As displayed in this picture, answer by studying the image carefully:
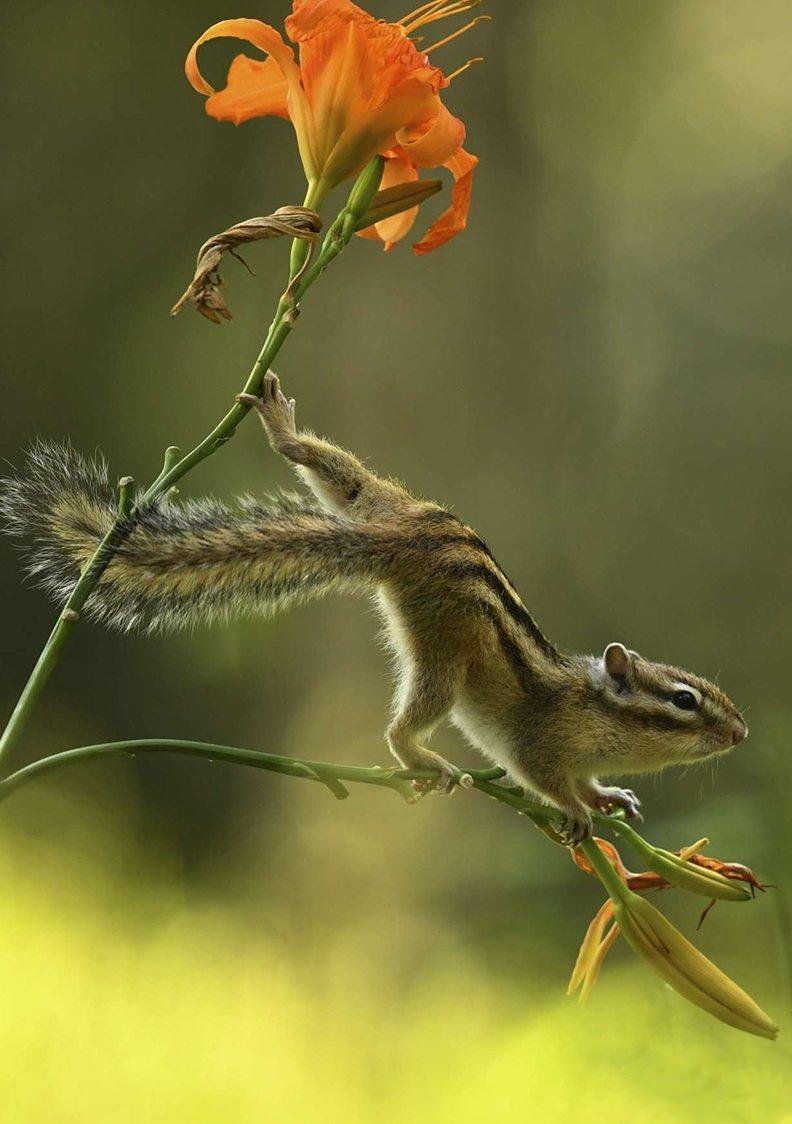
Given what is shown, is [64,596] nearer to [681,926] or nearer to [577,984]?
[577,984]

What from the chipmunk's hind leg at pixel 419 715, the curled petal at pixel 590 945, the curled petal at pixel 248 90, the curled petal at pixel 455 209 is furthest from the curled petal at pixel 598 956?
the curled petal at pixel 248 90

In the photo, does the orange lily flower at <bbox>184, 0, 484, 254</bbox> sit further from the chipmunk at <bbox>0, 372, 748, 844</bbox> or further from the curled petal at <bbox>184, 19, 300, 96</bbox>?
the chipmunk at <bbox>0, 372, 748, 844</bbox>

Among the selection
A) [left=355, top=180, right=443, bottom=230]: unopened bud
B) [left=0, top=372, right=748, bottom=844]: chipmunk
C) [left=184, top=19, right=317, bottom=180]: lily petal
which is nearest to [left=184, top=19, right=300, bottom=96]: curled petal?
[left=184, top=19, right=317, bottom=180]: lily petal

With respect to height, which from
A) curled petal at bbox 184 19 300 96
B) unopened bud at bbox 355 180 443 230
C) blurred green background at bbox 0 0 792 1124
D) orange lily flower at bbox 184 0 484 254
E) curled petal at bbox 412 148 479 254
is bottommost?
blurred green background at bbox 0 0 792 1124

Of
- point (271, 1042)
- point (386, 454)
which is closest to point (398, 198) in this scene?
point (271, 1042)

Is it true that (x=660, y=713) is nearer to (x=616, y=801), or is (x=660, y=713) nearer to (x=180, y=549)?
(x=616, y=801)

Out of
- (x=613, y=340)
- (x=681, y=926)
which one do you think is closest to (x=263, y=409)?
(x=681, y=926)
